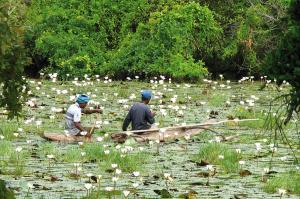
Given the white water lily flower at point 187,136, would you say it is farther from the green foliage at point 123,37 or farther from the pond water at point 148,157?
the green foliage at point 123,37

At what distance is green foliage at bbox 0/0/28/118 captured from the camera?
7336mm

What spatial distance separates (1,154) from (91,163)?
1458mm

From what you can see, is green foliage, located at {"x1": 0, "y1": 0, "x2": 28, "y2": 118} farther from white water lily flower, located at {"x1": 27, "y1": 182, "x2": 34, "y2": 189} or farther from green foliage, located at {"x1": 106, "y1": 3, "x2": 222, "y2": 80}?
green foliage, located at {"x1": 106, "y1": 3, "x2": 222, "y2": 80}

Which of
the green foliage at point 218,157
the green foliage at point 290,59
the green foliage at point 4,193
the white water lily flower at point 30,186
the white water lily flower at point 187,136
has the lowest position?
the white water lily flower at point 187,136

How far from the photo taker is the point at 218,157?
13195mm

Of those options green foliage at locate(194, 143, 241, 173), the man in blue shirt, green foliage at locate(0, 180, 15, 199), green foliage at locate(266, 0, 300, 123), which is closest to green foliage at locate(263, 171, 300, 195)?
green foliage at locate(194, 143, 241, 173)

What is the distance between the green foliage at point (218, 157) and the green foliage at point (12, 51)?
16.0ft

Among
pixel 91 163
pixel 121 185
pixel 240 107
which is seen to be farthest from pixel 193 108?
pixel 121 185

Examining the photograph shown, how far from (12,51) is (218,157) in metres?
5.96

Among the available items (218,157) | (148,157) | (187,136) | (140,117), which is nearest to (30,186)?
(148,157)

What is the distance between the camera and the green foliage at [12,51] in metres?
7.34

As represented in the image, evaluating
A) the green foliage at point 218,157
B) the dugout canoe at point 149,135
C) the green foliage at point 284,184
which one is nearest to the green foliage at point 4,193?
the green foliage at point 284,184

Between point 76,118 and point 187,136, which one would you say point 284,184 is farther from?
point 76,118

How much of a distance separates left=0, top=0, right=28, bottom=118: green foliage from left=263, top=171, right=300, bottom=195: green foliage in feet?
12.6
